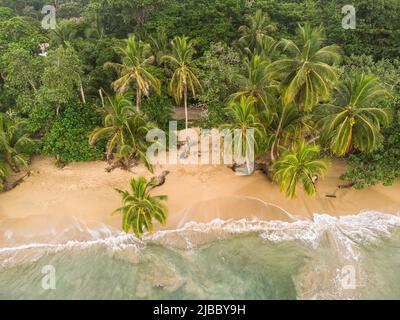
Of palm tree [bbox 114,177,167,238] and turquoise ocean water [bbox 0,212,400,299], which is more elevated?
palm tree [bbox 114,177,167,238]

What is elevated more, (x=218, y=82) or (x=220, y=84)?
(x=218, y=82)

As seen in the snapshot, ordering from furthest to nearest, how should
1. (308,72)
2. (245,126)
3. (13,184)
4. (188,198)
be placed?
(13,184) < (188,198) < (245,126) < (308,72)

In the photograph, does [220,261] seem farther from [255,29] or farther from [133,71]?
[255,29]

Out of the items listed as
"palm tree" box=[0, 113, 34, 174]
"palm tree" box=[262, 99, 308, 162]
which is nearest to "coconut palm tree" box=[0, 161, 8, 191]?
"palm tree" box=[0, 113, 34, 174]

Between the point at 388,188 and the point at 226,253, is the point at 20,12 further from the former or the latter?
the point at 388,188

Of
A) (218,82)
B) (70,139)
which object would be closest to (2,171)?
(70,139)

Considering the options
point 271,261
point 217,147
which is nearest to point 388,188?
point 271,261

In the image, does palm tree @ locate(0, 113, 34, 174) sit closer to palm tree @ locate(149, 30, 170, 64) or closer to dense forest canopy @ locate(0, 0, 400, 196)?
dense forest canopy @ locate(0, 0, 400, 196)
